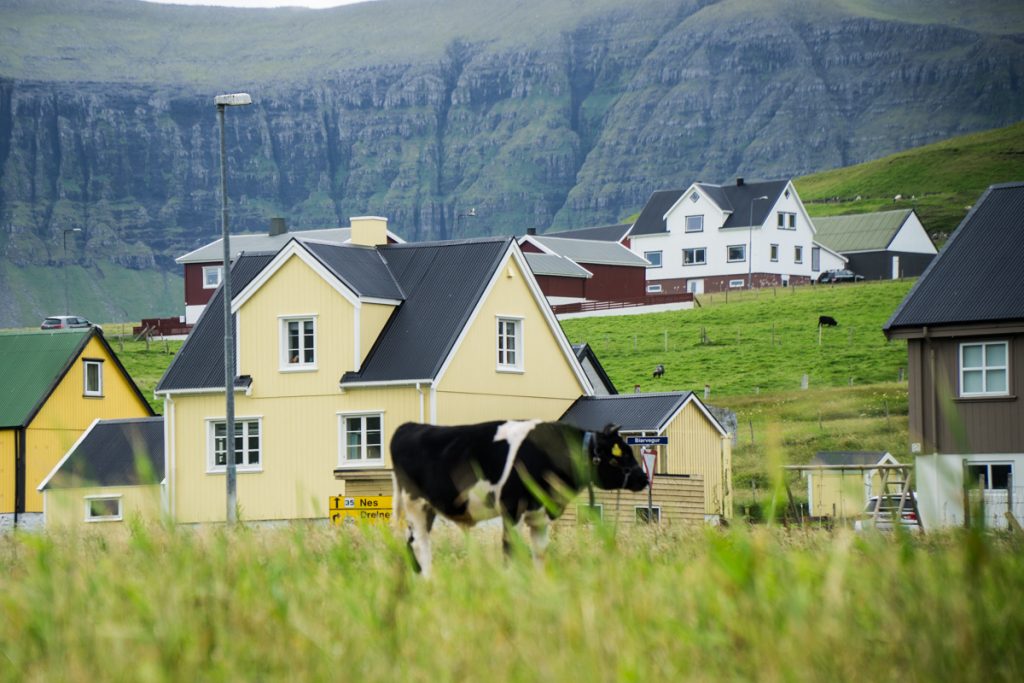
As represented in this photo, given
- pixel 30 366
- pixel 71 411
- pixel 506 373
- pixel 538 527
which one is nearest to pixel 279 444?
pixel 506 373

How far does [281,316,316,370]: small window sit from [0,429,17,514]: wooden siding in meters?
15.4

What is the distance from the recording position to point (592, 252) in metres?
114

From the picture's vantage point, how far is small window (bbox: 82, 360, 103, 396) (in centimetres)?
5684

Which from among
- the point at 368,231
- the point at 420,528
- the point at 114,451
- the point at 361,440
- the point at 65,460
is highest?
the point at 368,231

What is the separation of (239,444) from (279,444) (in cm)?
151

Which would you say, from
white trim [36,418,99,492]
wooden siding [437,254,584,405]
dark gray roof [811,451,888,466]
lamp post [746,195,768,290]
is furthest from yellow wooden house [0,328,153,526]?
lamp post [746,195,768,290]

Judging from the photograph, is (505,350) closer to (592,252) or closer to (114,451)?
(114,451)

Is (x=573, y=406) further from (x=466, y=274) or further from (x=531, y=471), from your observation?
(x=531, y=471)

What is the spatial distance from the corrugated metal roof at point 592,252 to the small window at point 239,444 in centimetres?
6992

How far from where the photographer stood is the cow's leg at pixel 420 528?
13297mm

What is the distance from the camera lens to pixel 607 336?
87438 millimetres

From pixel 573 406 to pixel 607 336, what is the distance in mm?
41986

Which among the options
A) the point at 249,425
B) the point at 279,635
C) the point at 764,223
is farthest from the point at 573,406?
the point at 764,223

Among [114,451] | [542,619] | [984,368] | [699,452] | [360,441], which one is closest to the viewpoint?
[542,619]
